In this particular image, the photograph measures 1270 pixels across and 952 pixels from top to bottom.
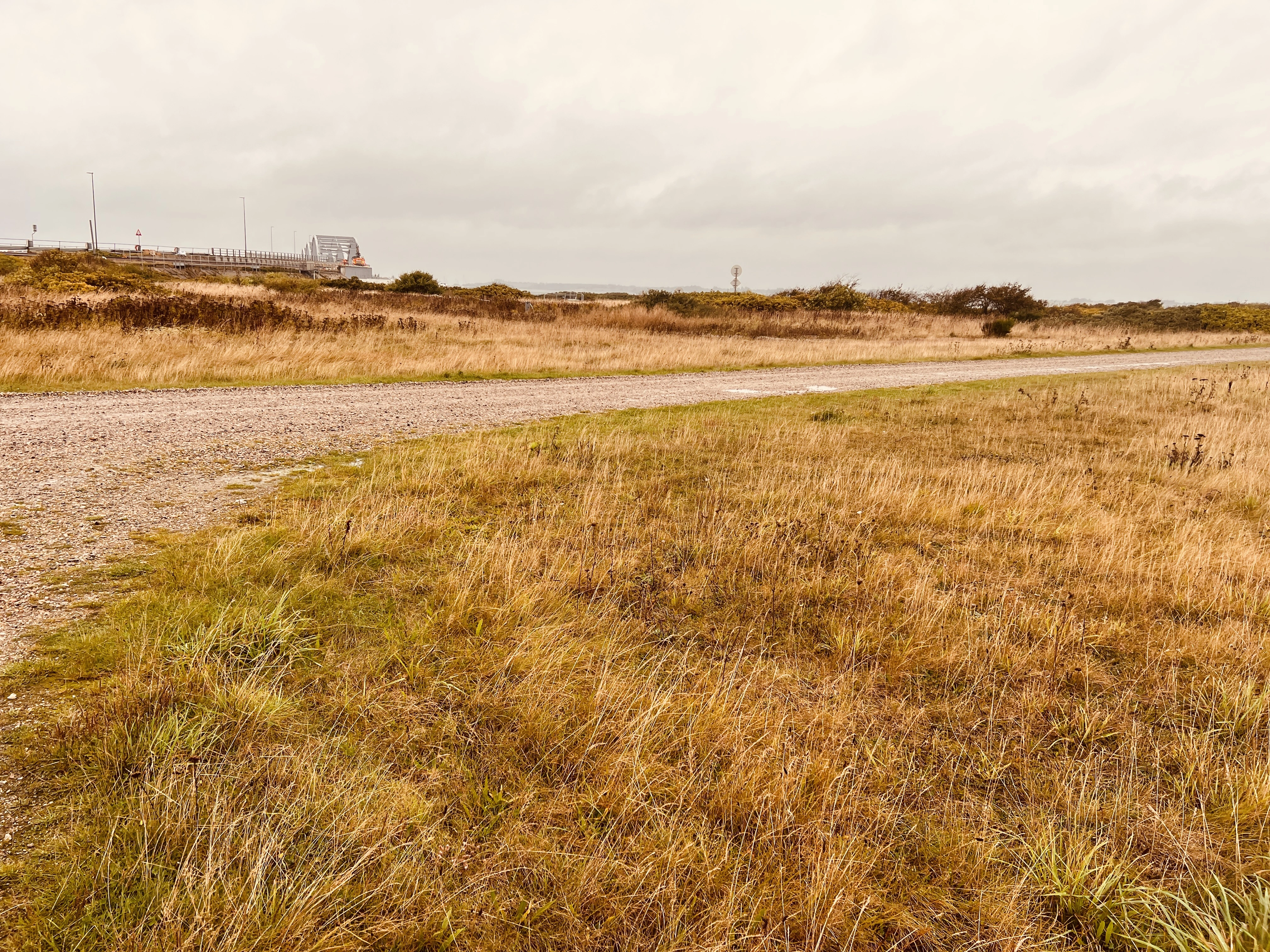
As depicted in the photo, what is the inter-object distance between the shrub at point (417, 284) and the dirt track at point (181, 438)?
36471mm

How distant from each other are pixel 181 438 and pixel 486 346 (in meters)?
14.0

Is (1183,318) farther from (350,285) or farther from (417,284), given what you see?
(350,285)

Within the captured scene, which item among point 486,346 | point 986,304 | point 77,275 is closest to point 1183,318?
point 986,304

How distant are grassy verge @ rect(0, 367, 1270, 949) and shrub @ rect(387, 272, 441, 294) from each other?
46.0 m

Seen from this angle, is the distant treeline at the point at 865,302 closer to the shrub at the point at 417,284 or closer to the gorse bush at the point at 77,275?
the shrub at the point at 417,284

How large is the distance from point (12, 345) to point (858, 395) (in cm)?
1872

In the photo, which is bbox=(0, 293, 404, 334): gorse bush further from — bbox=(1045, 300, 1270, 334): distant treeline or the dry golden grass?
bbox=(1045, 300, 1270, 334): distant treeline

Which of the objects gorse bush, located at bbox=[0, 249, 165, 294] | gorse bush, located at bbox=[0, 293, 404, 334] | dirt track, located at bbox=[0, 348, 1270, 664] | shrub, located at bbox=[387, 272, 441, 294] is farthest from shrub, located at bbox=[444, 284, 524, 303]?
dirt track, located at bbox=[0, 348, 1270, 664]

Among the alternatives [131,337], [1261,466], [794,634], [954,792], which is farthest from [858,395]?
[131,337]

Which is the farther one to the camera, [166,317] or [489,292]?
[489,292]

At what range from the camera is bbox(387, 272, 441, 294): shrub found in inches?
1869

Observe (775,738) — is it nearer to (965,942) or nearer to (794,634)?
(965,942)

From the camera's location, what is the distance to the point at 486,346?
70.2 ft

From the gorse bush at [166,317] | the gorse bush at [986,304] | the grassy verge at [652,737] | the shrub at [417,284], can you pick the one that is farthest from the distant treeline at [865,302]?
the grassy verge at [652,737]
